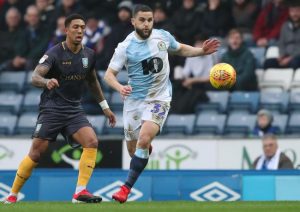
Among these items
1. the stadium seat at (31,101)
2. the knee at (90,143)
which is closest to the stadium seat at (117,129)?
the stadium seat at (31,101)

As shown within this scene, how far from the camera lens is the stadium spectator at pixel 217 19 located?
21.6 metres

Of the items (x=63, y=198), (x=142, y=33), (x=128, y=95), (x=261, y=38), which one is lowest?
(x=63, y=198)

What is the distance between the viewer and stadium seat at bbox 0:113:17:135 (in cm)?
2086

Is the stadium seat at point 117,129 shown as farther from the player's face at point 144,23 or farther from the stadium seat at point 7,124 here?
the player's face at point 144,23

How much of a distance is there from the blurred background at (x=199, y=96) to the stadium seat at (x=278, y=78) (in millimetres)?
18

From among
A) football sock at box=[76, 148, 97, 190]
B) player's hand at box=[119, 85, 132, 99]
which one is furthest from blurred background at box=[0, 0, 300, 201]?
player's hand at box=[119, 85, 132, 99]

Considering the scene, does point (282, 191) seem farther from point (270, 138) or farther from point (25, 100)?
point (25, 100)

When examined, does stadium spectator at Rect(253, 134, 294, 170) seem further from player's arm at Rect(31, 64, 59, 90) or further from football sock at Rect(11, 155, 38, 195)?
player's arm at Rect(31, 64, 59, 90)

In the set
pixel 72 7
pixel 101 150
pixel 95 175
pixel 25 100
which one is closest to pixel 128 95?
pixel 95 175

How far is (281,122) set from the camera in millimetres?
19516

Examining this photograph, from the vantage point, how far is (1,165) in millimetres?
19281

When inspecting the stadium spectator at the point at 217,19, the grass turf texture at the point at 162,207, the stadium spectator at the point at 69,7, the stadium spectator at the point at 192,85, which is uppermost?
the stadium spectator at the point at 69,7

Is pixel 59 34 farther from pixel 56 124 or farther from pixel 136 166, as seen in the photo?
pixel 136 166

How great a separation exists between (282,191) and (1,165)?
5.52 m
